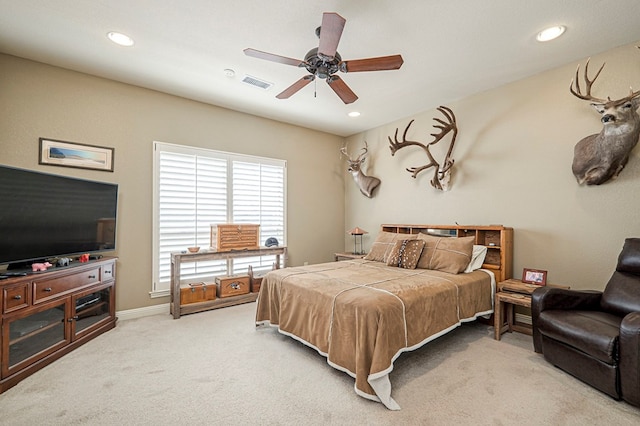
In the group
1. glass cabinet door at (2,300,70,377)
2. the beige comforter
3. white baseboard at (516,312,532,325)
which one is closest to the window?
glass cabinet door at (2,300,70,377)

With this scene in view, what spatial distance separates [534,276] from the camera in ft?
10.4

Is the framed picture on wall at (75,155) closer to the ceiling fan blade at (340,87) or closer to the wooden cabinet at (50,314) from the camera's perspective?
the wooden cabinet at (50,314)

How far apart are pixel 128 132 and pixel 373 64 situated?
325cm

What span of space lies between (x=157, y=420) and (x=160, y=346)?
1.21m

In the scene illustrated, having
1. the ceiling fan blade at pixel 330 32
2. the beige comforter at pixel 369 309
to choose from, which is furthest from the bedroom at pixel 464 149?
the ceiling fan blade at pixel 330 32

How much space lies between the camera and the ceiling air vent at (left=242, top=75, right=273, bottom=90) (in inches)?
138

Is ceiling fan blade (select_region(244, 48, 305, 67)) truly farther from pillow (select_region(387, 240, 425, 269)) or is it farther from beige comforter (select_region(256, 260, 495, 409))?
pillow (select_region(387, 240, 425, 269))

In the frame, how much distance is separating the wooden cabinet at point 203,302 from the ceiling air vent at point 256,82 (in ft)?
7.61

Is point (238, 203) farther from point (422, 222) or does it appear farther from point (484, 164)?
point (484, 164)

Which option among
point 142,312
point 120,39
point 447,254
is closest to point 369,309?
point 447,254

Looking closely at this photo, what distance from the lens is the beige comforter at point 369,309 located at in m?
2.05

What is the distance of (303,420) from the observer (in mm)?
1812

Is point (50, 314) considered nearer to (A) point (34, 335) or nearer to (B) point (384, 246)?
(A) point (34, 335)

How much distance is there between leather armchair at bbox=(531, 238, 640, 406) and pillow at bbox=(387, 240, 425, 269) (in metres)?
1.23
